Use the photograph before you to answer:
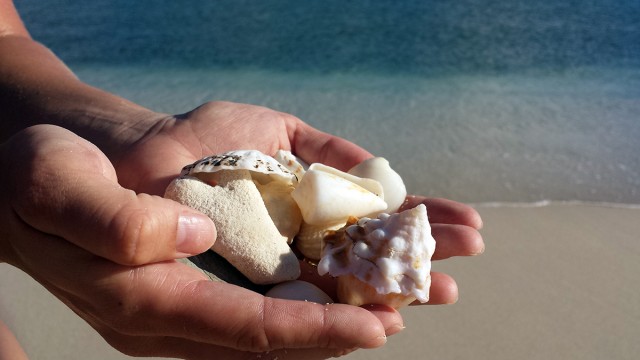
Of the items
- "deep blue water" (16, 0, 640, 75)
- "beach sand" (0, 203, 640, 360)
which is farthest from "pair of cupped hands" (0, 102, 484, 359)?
"deep blue water" (16, 0, 640, 75)

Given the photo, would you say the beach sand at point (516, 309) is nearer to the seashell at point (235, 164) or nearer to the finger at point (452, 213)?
the finger at point (452, 213)

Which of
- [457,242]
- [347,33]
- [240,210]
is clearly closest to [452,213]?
[457,242]

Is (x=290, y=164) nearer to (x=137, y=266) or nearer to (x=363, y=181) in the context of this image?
(x=363, y=181)

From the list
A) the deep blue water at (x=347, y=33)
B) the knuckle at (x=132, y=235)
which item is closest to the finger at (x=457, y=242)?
the knuckle at (x=132, y=235)

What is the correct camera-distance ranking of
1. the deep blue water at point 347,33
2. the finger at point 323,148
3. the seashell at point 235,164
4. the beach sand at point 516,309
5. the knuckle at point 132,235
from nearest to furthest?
the knuckle at point 132,235
the seashell at point 235,164
the finger at point 323,148
the beach sand at point 516,309
the deep blue water at point 347,33

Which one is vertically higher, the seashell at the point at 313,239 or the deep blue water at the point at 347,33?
the seashell at the point at 313,239
